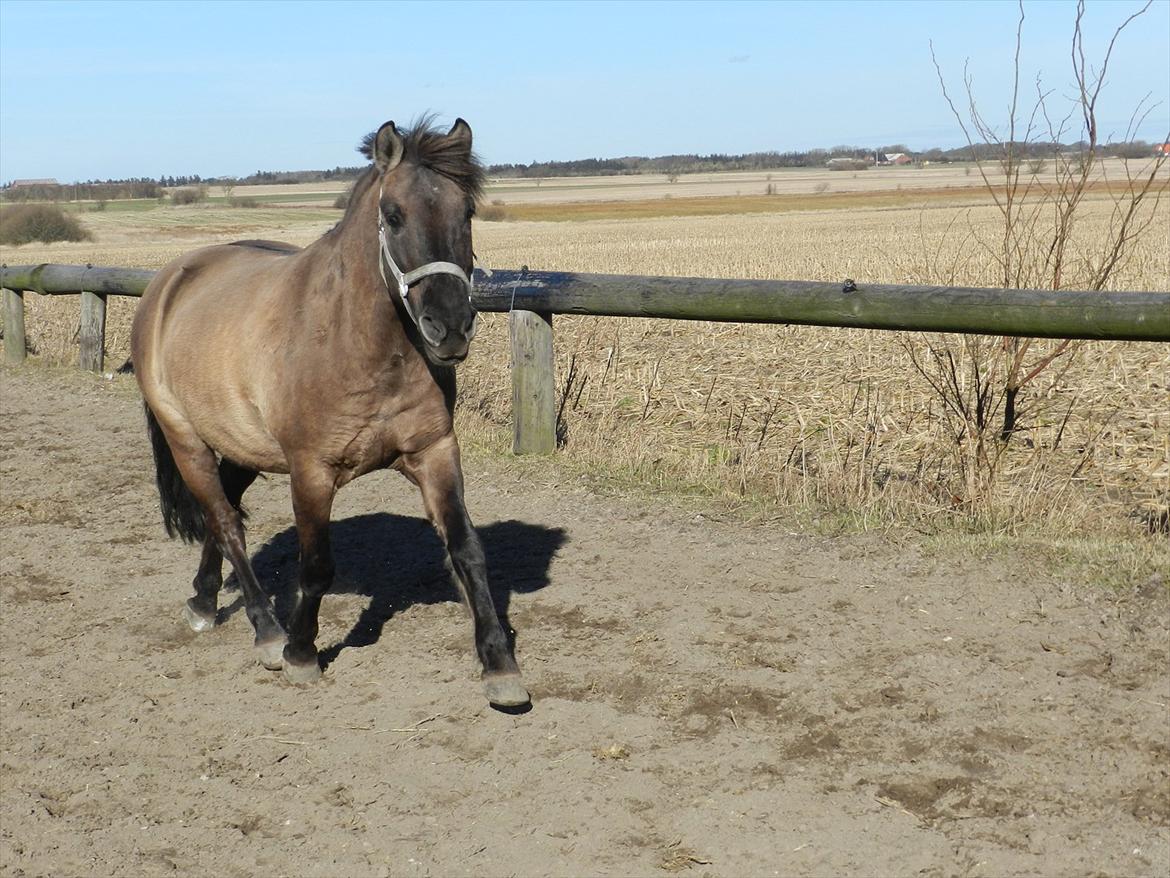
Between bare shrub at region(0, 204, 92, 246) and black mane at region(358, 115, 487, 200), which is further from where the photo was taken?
bare shrub at region(0, 204, 92, 246)

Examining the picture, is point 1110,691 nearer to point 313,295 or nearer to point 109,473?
point 313,295

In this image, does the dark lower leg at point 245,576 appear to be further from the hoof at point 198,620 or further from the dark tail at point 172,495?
the dark tail at point 172,495

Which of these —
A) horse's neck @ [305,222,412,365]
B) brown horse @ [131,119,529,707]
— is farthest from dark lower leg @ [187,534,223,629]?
horse's neck @ [305,222,412,365]

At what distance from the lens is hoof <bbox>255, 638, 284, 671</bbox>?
5.05m

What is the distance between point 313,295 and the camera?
15.6 feet

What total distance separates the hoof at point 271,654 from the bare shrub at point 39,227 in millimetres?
53056

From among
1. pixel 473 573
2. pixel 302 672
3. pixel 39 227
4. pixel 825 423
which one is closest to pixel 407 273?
pixel 473 573

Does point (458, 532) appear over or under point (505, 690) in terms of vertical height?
over

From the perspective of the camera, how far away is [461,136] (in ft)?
14.5

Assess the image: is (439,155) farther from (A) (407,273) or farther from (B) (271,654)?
(B) (271,654)

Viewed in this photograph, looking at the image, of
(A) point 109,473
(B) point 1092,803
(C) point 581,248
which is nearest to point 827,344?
(A) point 109,473

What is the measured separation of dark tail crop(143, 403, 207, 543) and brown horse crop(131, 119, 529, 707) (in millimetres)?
828

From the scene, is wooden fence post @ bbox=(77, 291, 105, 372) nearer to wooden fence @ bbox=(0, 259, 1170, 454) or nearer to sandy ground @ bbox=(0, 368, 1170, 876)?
wooden fence @ bbox=(0, 259, 1170, 454)

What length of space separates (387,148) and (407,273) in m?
0.50
